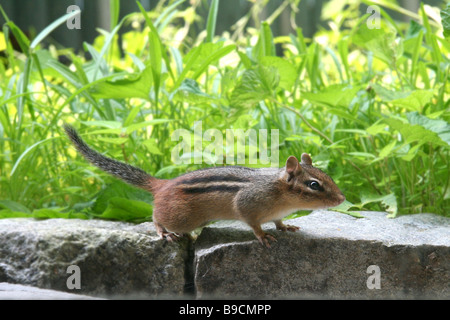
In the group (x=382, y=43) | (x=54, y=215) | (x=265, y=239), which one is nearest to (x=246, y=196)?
(x=265, y=239)

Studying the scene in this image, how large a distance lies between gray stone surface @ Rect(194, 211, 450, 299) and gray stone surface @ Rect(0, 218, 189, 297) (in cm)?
13

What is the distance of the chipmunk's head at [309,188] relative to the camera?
1.67 m

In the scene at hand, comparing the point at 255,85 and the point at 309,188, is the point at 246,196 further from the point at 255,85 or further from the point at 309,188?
the point at 255,85

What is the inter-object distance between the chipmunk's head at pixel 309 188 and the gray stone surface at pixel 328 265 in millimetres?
96

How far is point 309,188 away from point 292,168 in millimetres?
88

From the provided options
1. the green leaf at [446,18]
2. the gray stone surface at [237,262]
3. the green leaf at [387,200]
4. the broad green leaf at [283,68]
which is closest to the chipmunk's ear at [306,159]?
the gray stone surface at [237,262]

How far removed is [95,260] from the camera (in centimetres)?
161

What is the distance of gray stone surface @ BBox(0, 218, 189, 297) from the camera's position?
1.59 metres

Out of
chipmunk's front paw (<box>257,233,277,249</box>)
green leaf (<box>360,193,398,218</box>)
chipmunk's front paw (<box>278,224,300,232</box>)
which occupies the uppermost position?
green leaf (<box>360,193,398,218</box>)

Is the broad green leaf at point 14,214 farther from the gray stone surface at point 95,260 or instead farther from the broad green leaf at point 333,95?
the broad green leaf at point 333,95

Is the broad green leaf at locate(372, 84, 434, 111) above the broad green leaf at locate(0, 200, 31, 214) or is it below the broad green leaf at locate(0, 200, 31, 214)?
above

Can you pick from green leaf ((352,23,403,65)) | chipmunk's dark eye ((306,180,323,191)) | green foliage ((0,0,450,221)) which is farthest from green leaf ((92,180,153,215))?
green leaf ((352,23,403,65))

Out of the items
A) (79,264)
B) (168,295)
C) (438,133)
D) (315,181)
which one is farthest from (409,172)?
(79,264)

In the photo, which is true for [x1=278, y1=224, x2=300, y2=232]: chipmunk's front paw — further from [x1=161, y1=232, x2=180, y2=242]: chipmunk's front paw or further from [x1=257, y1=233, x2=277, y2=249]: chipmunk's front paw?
[x1=161, y1=232, x2=180, y2=242]: chipmunk's front paw
